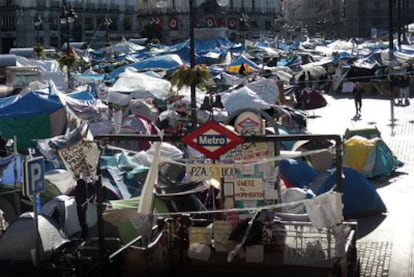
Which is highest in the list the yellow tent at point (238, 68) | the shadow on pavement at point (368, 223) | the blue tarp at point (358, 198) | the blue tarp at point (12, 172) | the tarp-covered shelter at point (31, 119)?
the yellow tent at point (238, 68)

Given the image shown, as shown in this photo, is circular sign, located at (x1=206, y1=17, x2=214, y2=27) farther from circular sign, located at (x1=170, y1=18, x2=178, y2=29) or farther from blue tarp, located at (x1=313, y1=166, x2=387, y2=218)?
blue tarp, located at (x1=313, y1=166, x2=387, y2=218)

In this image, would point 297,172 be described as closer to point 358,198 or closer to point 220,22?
point 358,198

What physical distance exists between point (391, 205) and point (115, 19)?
8606 centimetres

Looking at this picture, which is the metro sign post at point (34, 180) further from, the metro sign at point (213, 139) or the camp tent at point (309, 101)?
the camp tent at point (309, 101)

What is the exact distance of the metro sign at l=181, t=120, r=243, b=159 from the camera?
10977 mm

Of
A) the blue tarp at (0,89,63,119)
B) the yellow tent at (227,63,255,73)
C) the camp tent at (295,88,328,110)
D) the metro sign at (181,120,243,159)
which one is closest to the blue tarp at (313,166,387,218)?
the metro sign at (181,120,243,159)

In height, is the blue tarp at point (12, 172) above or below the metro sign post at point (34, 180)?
below

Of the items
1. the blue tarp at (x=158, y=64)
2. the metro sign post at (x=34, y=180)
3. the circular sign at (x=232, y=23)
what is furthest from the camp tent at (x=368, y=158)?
the circular sign at (x=232, y=23)

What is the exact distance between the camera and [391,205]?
15992 millimetres

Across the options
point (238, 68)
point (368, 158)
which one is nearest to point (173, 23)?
point (238, 68)

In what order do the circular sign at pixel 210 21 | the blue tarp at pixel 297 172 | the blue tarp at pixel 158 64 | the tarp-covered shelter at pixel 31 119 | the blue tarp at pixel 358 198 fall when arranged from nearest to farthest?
the blue tarp at pixel 358 198, the blue tarp at pixel 297 172, the tarp-covered shelter at pixel 31 119, the blue tarp at pixel 158 64, the circular sign at pixel 210 21

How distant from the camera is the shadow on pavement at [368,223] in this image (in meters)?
14.0

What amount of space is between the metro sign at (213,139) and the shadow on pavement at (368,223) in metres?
4.03

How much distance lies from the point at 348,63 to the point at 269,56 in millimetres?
11409
